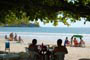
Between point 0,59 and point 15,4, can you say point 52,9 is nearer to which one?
point 15,4

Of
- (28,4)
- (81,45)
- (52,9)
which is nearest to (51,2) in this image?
(52,9)

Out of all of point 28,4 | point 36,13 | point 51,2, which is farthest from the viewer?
point 36,13

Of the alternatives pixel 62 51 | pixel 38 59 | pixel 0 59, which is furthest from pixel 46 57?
pixel 0 59

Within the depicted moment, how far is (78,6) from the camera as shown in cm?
1095

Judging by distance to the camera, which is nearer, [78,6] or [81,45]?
[78,6]

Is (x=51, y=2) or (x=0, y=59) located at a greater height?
(x=51, y=2)

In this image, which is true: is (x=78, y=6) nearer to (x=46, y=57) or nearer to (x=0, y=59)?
(x=46, y=57)

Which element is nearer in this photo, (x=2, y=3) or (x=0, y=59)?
(x=2, y=3)

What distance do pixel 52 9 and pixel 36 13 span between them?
2.64 m

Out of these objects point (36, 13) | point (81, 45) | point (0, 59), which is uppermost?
point (36, 13)

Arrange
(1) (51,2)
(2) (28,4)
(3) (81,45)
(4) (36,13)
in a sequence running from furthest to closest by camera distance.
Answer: (3) (81,45), (4) (36,13), (1) (51,2), (2) (28,4)

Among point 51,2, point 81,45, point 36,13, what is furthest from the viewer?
point 81,45

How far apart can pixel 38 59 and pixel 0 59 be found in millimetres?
1717

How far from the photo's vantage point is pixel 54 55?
1102 centimetres
